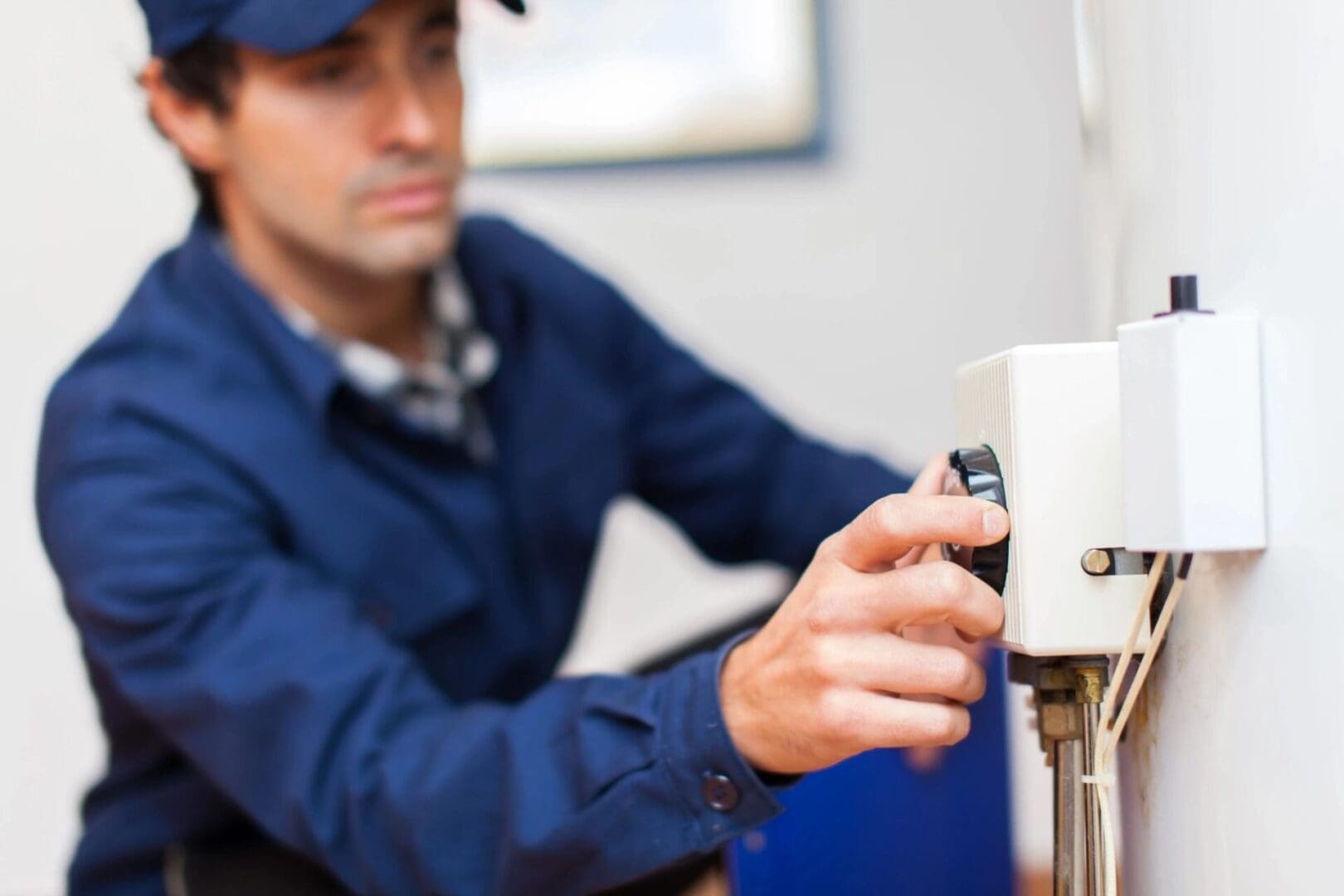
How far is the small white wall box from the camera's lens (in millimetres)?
448

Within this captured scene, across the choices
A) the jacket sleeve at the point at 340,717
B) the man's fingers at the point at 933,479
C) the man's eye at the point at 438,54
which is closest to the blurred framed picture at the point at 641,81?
the man's eye at the point at 438,54

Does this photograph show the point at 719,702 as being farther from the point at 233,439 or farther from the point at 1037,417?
the point at 233,439

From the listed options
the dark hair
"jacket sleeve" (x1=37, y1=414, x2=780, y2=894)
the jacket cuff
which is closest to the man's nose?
the dark hair

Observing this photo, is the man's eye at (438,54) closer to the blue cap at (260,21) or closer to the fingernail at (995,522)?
the blue cap at (260,21)

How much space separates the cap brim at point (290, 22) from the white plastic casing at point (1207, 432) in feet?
2.20

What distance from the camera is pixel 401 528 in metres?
1.05

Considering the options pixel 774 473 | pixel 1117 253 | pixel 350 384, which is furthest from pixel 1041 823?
pixel 1117 253

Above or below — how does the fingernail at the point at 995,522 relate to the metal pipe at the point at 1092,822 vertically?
above

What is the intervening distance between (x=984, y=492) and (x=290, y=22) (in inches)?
25.4

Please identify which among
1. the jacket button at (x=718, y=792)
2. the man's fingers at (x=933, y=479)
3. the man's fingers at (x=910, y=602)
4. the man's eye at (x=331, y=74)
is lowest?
the jacket button at (x=718, y=792)

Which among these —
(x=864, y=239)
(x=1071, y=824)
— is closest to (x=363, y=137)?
(x=1071, y=824)

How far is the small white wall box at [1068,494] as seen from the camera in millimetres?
448

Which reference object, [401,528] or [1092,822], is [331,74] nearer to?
[401,528]

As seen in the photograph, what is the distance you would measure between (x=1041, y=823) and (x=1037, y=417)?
1.02 meters
